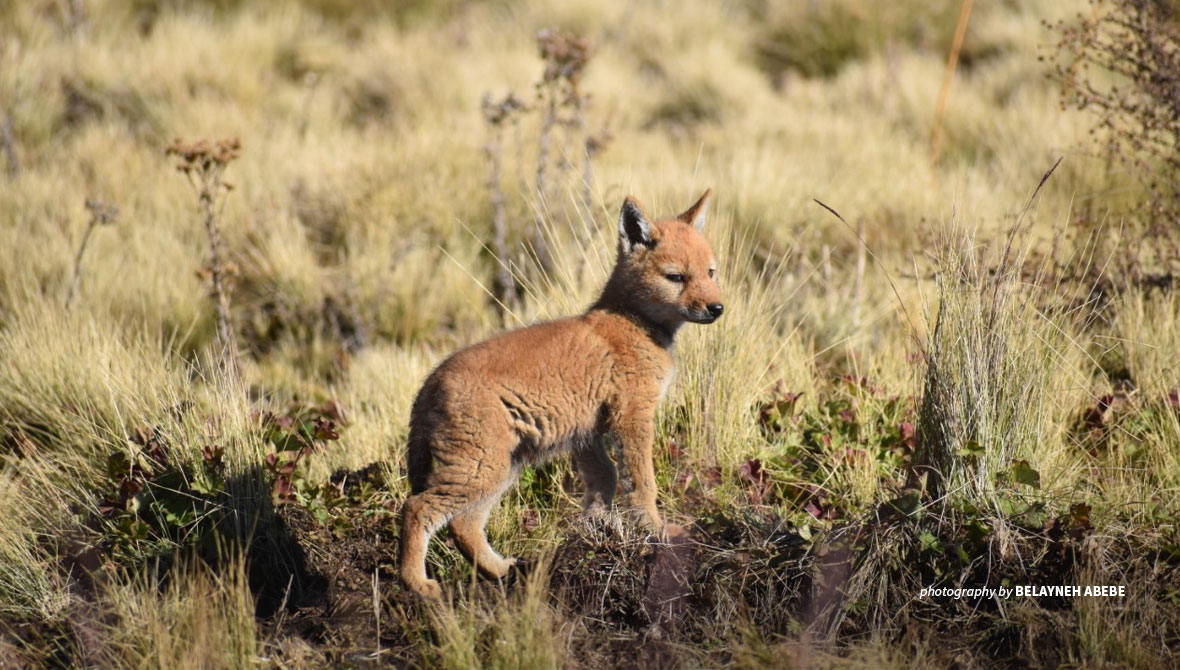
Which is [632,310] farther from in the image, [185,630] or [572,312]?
[185,630]

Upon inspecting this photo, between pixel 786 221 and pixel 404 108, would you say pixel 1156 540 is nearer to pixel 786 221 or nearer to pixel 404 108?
pixel 786 221

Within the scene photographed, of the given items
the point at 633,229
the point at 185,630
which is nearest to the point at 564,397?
the point at 633,229

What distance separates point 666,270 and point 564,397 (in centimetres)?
84

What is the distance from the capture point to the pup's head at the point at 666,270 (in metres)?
4.88

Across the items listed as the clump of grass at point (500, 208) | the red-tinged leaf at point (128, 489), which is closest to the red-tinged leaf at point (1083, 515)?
the clump of grass at point (500, 208)

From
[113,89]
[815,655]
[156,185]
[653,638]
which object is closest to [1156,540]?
[815,655]

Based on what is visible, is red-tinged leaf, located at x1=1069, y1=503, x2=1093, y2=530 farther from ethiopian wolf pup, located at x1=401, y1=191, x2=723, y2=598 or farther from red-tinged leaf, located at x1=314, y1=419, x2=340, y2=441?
red-tinged leaf, located at x1=314, y1=419, x2=340, y2=441

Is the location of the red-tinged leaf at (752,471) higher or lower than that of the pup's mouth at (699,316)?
lower

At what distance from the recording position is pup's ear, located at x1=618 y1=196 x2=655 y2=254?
4.99m

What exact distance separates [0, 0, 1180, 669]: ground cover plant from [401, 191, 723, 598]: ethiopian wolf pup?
0.30m

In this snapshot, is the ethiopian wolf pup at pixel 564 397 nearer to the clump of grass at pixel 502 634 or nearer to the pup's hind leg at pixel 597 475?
the pup's hind leg at pixel 597 475

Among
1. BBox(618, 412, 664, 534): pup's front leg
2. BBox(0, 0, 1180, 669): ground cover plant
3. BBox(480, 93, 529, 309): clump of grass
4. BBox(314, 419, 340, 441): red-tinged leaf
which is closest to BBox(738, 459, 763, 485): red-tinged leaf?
BBox(0, 0, 1180, 669): ground cover plant

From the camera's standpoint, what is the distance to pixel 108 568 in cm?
465

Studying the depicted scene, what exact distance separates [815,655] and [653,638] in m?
0.70
